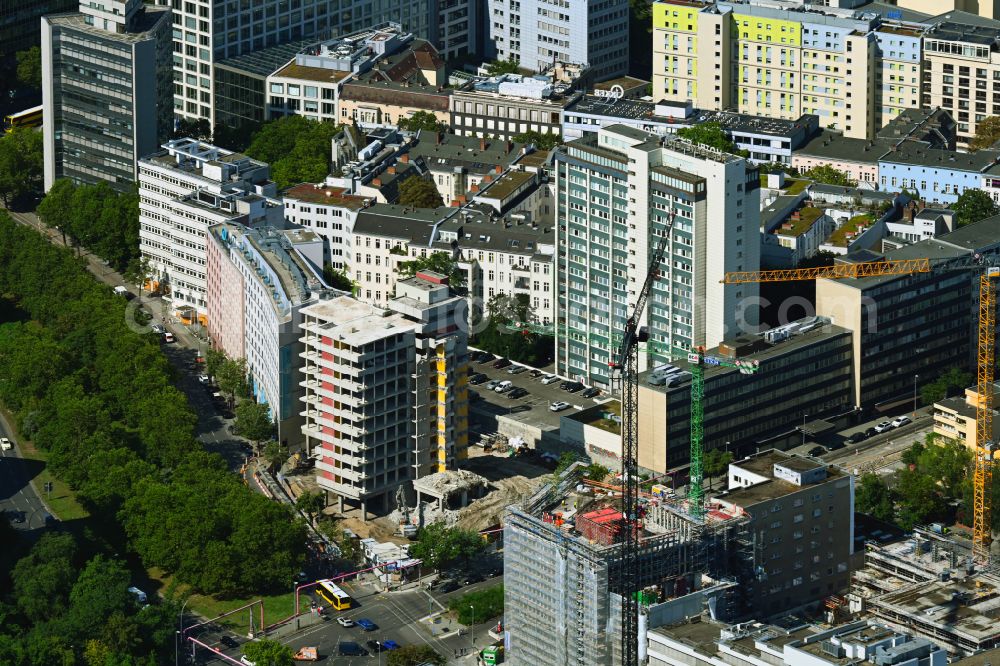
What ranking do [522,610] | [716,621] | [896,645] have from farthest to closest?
[522,610] → [716,621] → [896,645]

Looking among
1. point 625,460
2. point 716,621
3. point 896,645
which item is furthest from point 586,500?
point 896,645

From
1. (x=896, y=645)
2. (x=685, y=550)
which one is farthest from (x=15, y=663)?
(x=896, y=645)

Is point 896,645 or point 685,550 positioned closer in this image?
point 896,645

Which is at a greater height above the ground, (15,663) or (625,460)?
(625,460)

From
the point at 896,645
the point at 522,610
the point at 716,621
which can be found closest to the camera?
the point at 896,645

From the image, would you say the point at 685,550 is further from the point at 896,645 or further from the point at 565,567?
the point at 896,645

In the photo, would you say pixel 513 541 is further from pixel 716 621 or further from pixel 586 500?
pixel 716 621
